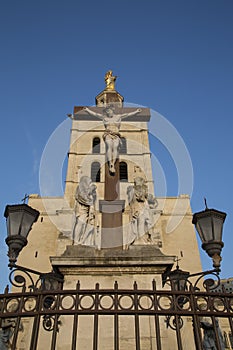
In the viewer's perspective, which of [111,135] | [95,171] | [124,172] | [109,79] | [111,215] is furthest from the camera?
[109,79]

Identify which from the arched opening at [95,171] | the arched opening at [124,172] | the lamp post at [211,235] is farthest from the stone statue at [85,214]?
the arched opening at [124,172]

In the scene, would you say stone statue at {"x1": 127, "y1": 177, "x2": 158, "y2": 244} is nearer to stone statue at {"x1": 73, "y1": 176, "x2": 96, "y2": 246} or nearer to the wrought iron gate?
stone statue at {"x1": 73, "y1": 176, "x2": 96, "y2": 246}

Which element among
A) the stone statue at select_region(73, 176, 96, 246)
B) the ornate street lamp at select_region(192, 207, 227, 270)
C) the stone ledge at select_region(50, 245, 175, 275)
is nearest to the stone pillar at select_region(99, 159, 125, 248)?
the stone statue at select_region(73, 176, 96, 246)

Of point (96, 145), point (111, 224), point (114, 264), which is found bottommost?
point (114, 264)

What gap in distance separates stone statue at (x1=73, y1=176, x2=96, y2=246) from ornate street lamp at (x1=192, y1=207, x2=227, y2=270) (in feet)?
8.19

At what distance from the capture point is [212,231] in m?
5.33

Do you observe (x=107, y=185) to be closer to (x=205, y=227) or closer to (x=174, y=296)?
(x=205, y=227)

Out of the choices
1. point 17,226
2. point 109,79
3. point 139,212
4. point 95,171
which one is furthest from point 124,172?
point 17,226

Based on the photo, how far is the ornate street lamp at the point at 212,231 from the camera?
5156 millimetres

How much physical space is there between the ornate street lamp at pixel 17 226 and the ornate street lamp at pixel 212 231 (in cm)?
294

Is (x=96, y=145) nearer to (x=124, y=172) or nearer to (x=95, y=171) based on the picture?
(x=95, y=171)

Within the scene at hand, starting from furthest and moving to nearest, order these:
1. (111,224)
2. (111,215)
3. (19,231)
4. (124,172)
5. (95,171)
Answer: (124,172)
(95,171)
(111,215)
(111,224)
(19,231)

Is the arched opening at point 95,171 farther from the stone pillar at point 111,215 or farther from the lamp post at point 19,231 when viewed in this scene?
the lamp post at point 19,231

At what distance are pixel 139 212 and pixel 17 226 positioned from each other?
3.16 metres
